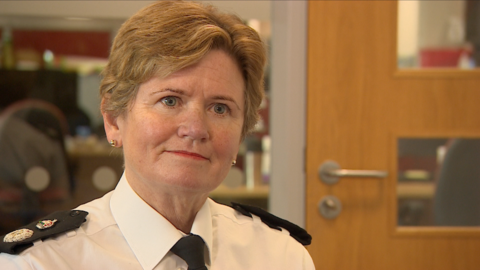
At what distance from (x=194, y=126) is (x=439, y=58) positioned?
1.23 meters

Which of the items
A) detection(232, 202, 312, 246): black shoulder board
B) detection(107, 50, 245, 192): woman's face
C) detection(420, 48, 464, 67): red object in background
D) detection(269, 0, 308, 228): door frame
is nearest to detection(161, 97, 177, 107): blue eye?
detection(107, 50, 245, 192): woman's face

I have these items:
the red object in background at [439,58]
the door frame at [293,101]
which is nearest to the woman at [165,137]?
the door frame at [293,101]

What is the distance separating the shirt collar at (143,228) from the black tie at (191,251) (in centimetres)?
1

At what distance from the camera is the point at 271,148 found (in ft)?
6.14

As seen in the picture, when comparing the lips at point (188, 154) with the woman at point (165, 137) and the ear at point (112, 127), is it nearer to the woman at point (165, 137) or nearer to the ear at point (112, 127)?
the woman at point (165, 137)

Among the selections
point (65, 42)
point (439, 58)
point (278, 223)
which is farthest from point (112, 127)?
point (439, 58)

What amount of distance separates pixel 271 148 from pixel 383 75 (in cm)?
48

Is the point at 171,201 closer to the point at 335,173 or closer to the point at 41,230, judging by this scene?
the point at 41,230

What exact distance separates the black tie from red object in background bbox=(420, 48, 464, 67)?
47.3 inches

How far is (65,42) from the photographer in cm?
180

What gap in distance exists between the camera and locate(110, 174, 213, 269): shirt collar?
990 mm

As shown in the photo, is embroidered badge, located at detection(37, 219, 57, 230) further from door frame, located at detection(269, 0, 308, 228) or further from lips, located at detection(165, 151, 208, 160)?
door frame, located at detection(269, 0, 308, 228)

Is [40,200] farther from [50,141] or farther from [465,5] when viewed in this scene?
[465,5]

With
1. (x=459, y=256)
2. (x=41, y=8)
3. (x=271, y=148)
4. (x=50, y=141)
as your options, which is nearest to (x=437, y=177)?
(x=459, y=256)
